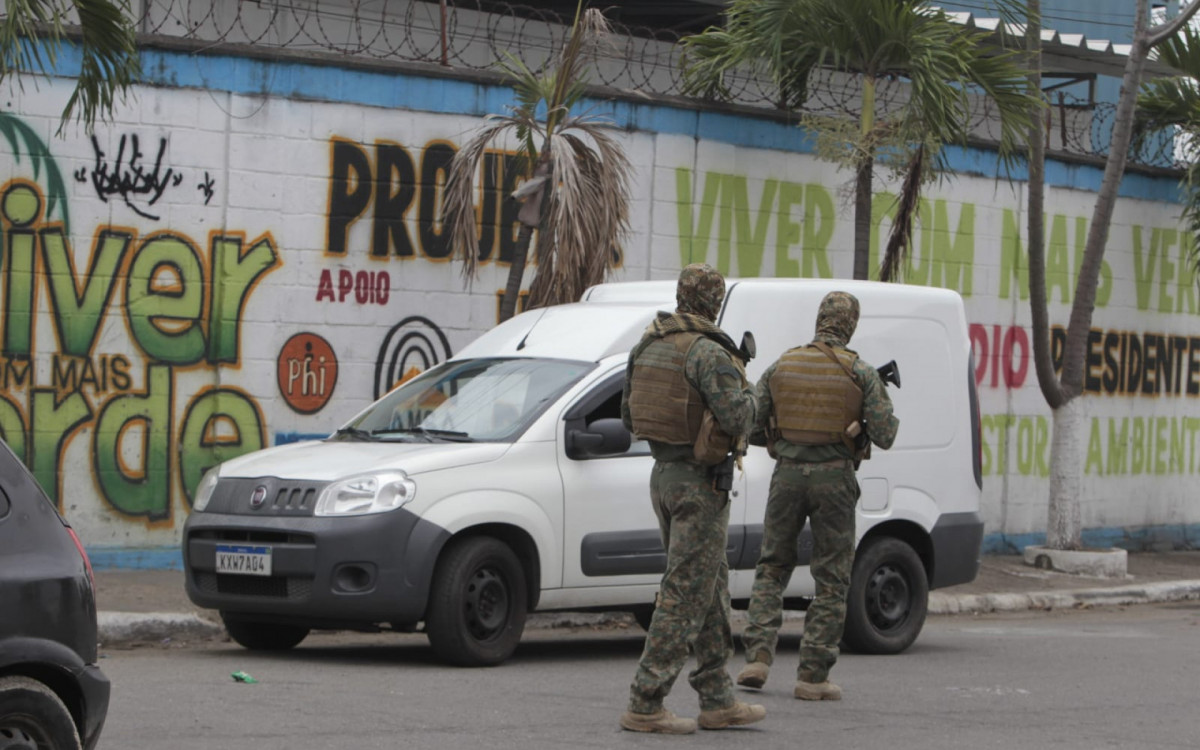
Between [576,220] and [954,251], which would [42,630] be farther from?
[954,251]

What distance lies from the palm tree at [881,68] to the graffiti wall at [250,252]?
0.77 m

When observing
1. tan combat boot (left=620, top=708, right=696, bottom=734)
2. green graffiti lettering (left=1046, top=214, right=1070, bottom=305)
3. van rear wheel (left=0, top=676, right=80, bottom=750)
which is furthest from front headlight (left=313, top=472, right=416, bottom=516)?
green graffiti lettering (left=1046, top=214, right=1070, bottom=305)

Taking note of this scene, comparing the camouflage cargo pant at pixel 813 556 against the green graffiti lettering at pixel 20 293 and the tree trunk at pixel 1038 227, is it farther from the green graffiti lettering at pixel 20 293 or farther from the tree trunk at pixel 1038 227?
the tree trunk at pixel 1038 227

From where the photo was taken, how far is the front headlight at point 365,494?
28.7 ft

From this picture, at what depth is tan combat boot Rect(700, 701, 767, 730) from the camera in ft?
23.9

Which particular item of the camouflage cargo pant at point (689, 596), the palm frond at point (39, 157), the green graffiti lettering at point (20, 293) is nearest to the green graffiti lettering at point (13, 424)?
the green graffiti lettering at point (20, 293)

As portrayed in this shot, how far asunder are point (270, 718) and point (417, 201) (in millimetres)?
6677

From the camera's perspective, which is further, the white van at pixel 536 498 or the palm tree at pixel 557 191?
the palm tree at pixel 557 191

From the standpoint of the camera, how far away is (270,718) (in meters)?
7.25

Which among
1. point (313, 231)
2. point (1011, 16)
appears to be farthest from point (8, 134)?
point (1011, 16)

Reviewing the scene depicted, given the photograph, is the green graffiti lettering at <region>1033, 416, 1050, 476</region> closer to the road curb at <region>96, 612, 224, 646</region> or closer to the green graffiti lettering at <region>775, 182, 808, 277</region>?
the green graffiti lettering at <region>775, 182, 808, 277</region>

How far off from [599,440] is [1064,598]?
6382 millimetres

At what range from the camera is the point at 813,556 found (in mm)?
8617

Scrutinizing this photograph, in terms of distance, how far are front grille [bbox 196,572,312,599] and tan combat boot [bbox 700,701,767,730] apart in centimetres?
235
